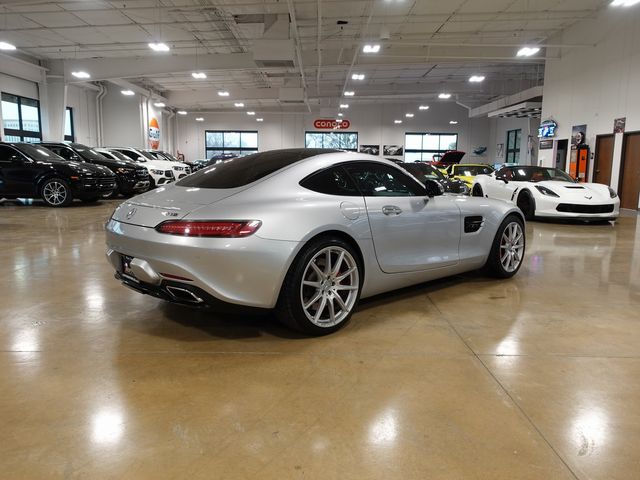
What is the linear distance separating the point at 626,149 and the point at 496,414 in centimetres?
1415

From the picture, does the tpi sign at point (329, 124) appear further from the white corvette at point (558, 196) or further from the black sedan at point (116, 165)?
the white corvette at point (558, 196)

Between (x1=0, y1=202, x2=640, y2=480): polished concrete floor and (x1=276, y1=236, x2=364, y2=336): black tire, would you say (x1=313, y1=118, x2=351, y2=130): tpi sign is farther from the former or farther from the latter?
(x1=276, y1=236, x2=364, y2=336): black tire

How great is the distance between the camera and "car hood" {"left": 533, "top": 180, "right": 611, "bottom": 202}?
898cm

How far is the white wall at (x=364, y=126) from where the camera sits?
113 feet

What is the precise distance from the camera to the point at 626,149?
1332cm

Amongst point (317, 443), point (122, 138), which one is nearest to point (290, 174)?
point (317, 443)

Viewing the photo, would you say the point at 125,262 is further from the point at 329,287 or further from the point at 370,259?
the point at 370,259

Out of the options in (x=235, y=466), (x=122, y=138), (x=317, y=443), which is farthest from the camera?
(x=122, y=138)

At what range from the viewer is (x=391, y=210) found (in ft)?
11.2

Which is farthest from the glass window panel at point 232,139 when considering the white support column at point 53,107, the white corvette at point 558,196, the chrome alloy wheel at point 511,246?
the chrome alloy wheel at point 511,246

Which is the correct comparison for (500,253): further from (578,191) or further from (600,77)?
(600,77)

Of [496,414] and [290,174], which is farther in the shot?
[290,174]

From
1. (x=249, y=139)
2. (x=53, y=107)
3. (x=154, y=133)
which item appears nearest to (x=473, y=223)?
(x=53, y=107)

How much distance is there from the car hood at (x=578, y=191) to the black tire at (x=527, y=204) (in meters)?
0.38
